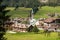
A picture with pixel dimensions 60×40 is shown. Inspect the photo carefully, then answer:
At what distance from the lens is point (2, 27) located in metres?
18.9

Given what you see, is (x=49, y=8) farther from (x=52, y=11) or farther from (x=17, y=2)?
(x=17, y=2)

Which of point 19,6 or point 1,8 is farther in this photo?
point 19,6

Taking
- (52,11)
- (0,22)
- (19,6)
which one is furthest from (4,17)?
(19,6)

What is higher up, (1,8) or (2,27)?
(1,8)

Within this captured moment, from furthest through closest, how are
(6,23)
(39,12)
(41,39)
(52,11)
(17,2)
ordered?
Answer: 1. (17,2)
2. (52,11)
3. (39,12)
4. (41,39)
5. (6,23)

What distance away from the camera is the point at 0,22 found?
18.7 m

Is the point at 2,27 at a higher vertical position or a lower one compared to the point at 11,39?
higher

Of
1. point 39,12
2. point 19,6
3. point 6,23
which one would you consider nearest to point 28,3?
point 19,6

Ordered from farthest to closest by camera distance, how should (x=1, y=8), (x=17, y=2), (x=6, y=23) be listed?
(x=17, y=2) < (x=6, y=23) < (x=1, y=8)

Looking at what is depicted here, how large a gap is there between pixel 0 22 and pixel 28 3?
506 ft

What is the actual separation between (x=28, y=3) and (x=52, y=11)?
969 inches

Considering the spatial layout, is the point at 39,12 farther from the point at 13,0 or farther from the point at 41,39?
the point at 41,39

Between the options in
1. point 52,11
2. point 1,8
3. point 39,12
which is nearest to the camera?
point 1,8

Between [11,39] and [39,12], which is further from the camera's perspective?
[39,12]
